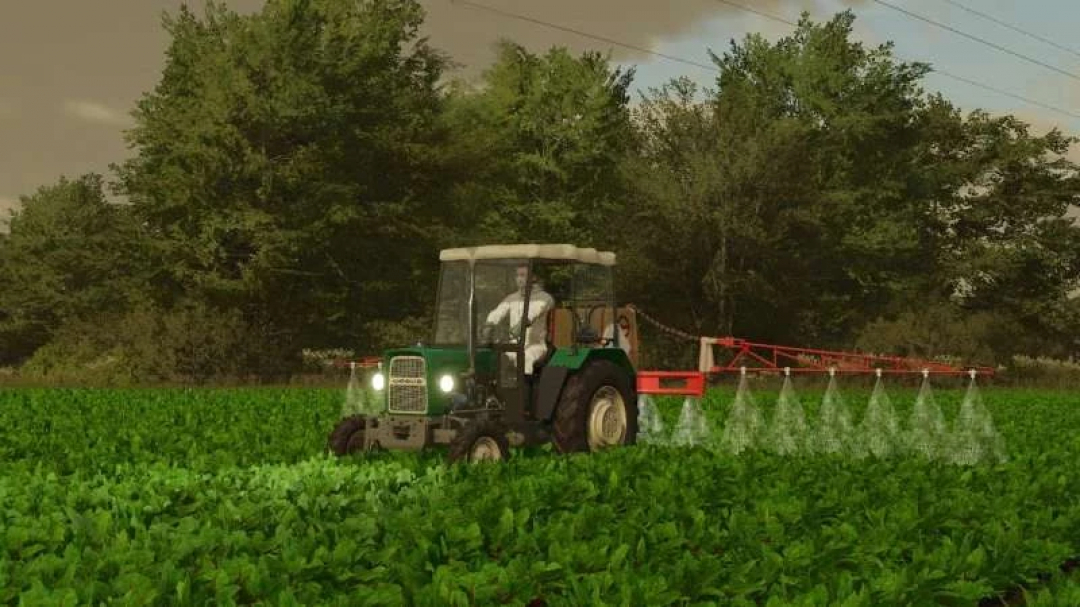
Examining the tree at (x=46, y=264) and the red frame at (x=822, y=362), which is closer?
the red frame at (x=822, y=362)

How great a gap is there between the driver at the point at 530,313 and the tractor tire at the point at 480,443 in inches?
48.4

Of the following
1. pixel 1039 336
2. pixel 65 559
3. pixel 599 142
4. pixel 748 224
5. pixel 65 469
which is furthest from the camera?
pixel 1039 336

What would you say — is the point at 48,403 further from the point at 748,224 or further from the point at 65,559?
the point at 748,224

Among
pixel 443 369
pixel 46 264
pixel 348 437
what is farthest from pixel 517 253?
pixel 46 264

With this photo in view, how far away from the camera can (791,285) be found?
41.2 m

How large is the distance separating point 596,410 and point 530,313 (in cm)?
134

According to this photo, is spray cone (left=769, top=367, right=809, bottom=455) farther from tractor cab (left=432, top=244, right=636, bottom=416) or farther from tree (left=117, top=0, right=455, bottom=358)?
tree (left=117, top=0, right=455, bottom=358)

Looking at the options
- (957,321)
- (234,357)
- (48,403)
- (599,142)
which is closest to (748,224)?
(957,321)

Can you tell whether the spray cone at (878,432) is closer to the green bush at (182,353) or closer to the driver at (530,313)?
the driver at (530,313)

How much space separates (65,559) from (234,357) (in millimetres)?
26602

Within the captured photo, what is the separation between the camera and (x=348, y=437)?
12125 millimetres

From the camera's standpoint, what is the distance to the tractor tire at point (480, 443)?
10703mm

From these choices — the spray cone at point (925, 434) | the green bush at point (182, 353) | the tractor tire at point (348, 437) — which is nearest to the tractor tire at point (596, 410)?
the tractor tire at point (348, 437)

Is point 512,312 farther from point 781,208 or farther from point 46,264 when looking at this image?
point 46,264
